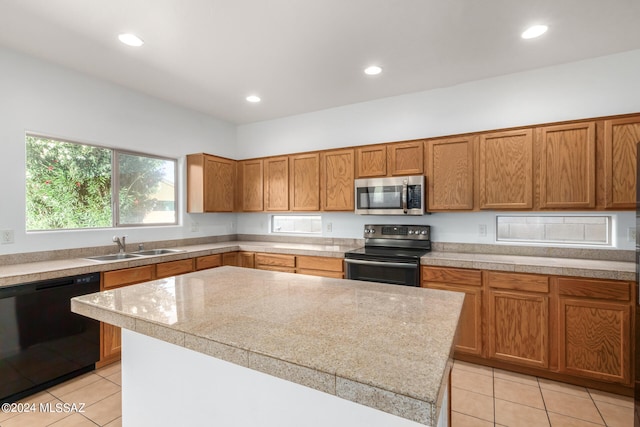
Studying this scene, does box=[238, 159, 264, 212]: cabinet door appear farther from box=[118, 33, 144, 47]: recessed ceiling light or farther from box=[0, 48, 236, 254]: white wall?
box=[118, 33, 144, 47]: recessed ceiling light

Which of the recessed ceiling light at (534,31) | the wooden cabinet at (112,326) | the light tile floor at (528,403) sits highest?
the recessed ceiling light at (534,31)

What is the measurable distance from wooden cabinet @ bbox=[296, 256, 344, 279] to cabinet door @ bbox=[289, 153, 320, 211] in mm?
675

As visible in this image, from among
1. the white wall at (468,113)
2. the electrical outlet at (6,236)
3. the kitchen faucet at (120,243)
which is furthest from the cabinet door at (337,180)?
the electrical outlet at (6,236)

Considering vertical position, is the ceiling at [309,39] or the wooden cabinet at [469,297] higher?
the ceiling at [309,39]

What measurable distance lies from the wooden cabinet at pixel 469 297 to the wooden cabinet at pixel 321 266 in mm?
1023

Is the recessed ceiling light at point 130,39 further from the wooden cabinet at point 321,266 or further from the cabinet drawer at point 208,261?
the wooden cabinet at point 321,266

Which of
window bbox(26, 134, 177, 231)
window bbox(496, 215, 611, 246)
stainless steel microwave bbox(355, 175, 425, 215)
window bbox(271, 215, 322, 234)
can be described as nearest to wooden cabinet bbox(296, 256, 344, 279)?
stainless steel microwave bbox(355, 175, 425, 215)

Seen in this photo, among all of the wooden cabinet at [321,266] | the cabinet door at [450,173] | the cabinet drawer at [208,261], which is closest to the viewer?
the cabinet door at [450,173]

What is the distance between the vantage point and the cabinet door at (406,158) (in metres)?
3.26

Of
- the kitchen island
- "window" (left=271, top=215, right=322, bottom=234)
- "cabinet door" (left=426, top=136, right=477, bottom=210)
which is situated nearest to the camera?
the kitchen island

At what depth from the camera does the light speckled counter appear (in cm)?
230

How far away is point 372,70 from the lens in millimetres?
2961

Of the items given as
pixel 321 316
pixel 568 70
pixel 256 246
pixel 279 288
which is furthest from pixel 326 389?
pixel 568 70

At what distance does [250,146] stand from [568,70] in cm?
390
